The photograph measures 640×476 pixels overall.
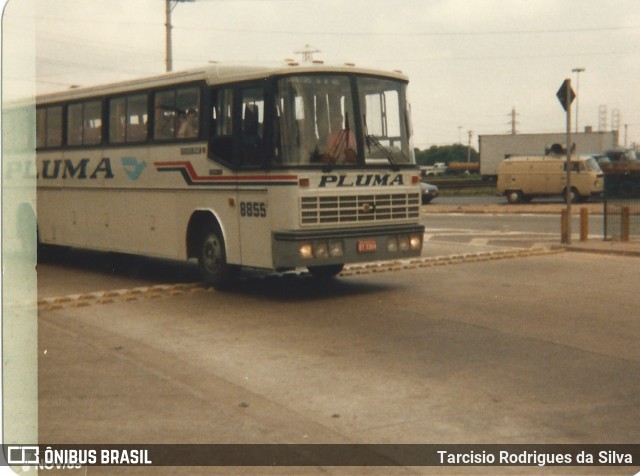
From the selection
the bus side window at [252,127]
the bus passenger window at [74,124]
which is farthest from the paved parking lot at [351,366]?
the bus passenger window at [74,124]

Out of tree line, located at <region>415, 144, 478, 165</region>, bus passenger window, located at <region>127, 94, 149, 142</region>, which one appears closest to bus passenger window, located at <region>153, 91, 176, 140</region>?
bus passenger window, located at <region>127, 94, 149, 142</region>

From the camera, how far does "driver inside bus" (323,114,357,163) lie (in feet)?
37.9

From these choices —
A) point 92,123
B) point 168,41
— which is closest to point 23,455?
point 92,123

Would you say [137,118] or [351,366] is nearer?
[351,366]

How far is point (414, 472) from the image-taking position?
17.3 ft

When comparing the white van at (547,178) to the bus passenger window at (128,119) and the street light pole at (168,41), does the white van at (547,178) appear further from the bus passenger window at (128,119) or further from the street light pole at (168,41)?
the bus passenger window at (128,119)

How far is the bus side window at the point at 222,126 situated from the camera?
12188 millimetres

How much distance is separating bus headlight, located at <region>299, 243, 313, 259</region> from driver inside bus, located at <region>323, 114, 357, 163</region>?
1.12 metres

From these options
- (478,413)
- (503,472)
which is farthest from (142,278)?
(503,472)

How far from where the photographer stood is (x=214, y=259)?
12.6 meters

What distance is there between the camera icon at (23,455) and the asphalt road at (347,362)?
0.38 meters

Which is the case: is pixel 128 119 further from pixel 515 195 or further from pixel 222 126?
pixel 515 195

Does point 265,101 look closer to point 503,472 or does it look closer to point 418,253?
point 418,253

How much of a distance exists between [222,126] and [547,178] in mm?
27477
